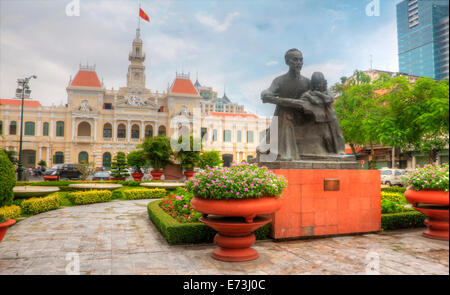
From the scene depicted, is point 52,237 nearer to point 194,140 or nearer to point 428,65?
point 428,65

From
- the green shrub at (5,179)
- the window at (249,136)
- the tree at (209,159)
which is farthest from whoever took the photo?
the window at (249,136)

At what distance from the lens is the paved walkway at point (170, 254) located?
3.47 m

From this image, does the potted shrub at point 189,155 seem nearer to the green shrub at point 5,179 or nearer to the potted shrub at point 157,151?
the potted shrub at point 157,151

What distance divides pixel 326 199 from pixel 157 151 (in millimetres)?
18168

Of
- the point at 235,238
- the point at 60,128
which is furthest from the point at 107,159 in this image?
the point at 235,238

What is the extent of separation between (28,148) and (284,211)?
51.2 m

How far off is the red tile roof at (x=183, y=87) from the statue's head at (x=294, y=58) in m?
50.5

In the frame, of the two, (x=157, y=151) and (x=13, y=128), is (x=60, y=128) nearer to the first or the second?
(x=13, y=128)

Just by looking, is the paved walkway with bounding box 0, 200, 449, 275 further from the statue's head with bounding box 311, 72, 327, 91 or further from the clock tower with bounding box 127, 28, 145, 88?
the clock tower with bounding box 127, 28, 145, 88

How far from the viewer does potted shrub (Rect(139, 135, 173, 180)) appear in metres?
22.1

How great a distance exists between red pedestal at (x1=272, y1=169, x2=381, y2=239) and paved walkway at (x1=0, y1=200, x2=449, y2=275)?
19cm

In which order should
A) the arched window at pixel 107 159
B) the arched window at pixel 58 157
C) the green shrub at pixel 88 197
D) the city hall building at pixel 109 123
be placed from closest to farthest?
the green shrub at pixel 88 197 < the city hall building at pixel 109 123 < the arched window at pixel 58 157 < the arched window at pixel 107 159

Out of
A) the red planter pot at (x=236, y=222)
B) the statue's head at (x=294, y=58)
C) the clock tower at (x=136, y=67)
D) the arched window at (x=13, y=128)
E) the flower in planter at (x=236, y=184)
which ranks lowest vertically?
the red planter pot at (x=236, y=222)

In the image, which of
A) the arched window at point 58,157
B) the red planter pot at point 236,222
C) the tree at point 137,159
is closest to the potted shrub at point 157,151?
the tree at point 137,159
